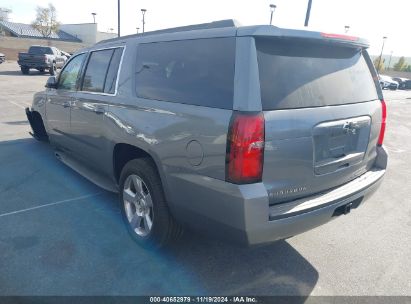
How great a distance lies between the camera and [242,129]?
2.17 m

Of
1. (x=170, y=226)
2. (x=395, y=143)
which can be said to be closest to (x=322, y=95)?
(x=170, y=226)

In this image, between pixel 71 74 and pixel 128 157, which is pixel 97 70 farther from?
pixel 128 157

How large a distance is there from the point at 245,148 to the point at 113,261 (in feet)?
5.38

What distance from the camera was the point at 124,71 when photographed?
3.34 meters

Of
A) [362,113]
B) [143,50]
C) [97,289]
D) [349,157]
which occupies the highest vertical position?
[143,50]

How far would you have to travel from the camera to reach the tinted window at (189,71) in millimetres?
2344

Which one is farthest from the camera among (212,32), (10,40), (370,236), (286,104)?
(10,40)

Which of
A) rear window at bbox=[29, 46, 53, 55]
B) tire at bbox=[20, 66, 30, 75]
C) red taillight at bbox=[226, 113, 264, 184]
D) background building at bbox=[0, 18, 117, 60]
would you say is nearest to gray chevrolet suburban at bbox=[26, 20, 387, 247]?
red taillight at bbox=[226, 113, 264, 184]

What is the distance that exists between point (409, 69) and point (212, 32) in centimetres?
6944

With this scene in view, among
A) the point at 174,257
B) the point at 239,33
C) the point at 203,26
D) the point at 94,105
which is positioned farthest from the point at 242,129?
the point at 94,105

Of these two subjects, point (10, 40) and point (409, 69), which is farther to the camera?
point (409, 69)

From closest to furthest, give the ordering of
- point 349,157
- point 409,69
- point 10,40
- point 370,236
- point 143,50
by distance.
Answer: point 349,157, point 143,50, point 370,236, point 10,40, point 409,69

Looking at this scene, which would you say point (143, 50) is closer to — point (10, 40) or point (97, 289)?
point (97, 289)

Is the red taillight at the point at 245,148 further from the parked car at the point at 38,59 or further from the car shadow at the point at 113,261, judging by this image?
the parked car at the point at 38,59
